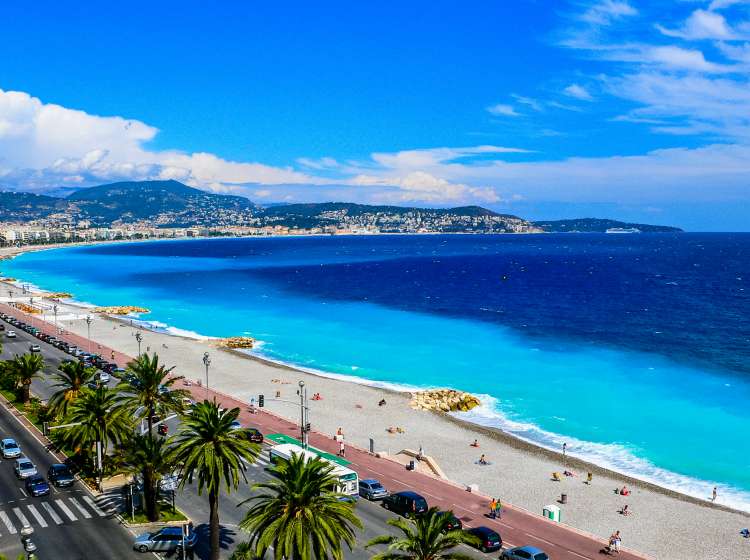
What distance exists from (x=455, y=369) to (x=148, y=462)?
55.1 meters

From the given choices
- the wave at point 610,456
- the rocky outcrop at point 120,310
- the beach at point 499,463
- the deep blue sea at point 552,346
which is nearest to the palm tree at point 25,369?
the beach at point 499,463

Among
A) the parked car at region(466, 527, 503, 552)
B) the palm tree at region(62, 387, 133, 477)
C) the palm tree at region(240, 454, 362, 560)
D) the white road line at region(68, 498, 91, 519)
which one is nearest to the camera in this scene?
the palm tree at region(240, 454, 362, 560)

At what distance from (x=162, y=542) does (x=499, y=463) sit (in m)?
29.0

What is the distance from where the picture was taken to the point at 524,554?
3100cm

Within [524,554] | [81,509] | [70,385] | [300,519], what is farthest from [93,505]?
[524,554]

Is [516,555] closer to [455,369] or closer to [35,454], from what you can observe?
[35,454]

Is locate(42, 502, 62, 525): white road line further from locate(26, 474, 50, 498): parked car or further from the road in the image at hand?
locate(26, 474, 50, 498): parked car

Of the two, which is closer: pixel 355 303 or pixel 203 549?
pixel 203 549

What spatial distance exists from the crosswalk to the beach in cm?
2354

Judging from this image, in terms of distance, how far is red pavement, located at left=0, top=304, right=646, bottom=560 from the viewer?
3447 centimetres

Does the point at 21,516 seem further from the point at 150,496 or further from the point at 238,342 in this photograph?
the point at 238,342

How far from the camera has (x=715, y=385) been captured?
250 ft

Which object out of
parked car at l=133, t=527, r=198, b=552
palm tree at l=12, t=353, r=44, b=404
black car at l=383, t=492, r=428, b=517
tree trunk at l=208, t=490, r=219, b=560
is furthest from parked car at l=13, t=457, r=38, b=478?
black car at l=383, t=492, r=428, b=517

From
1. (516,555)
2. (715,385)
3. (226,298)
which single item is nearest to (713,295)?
(715,385)
